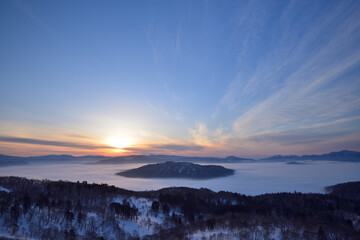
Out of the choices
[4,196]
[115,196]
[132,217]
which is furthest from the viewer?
[115,196]

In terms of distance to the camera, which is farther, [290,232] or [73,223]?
[73,223]

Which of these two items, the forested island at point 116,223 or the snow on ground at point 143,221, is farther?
the snow on ground at point 143,221

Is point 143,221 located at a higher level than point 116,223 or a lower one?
lower

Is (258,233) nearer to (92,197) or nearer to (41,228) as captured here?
(41,228)

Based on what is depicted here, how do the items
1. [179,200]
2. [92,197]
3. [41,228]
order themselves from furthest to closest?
[179,200] < [92,197] < [41,228]

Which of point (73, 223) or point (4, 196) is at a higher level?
point (4, 196)

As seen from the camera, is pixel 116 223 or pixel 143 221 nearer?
pixel 116 223

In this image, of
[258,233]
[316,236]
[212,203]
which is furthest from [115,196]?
[316,236]

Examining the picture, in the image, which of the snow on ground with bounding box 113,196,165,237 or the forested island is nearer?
the forested island

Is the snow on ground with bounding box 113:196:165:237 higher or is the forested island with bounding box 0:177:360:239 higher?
the forested island with bounding box 0:177:360:239

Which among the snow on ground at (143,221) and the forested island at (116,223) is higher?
the forested island at (116,223)

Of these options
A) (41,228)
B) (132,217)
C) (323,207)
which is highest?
(41,228)
